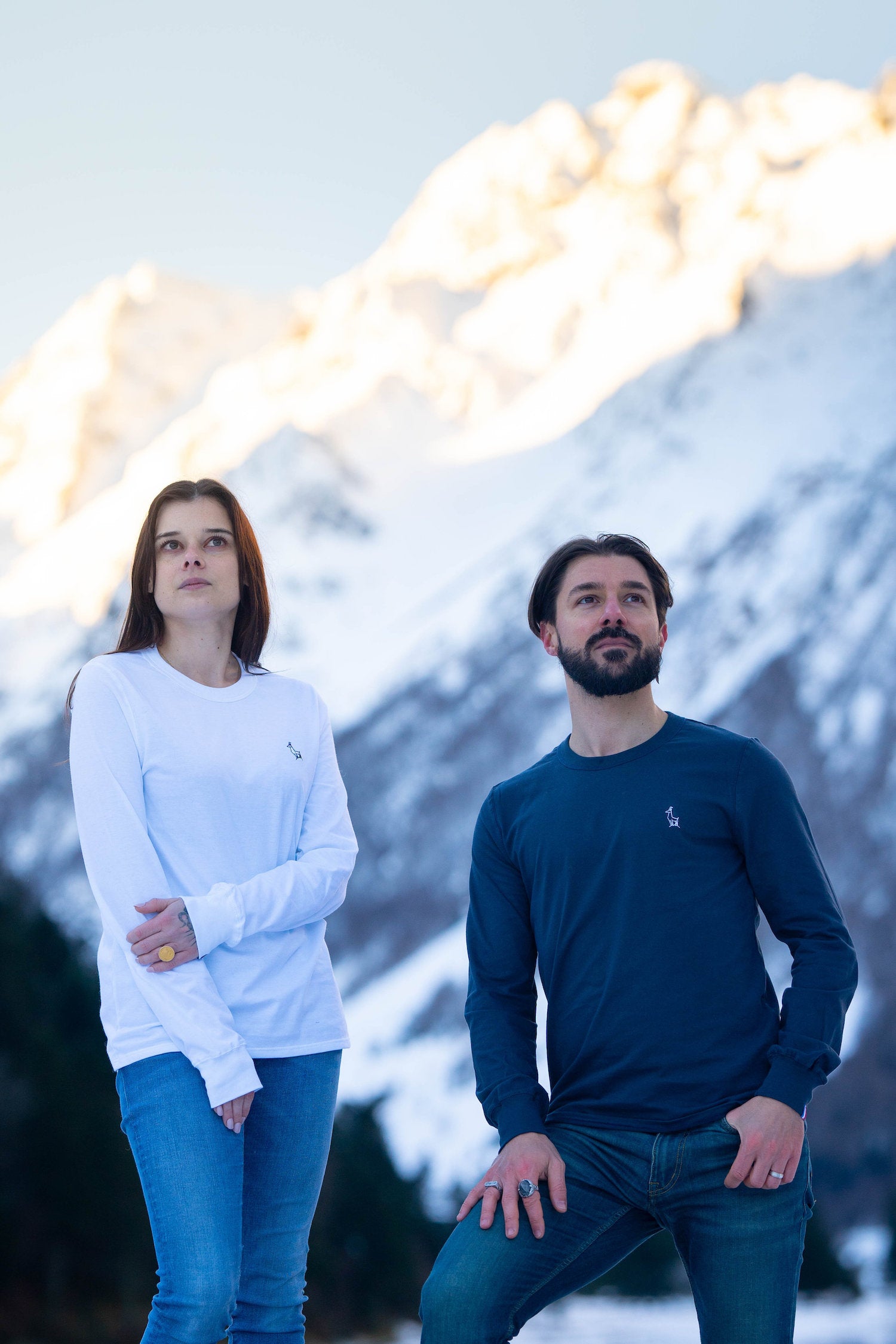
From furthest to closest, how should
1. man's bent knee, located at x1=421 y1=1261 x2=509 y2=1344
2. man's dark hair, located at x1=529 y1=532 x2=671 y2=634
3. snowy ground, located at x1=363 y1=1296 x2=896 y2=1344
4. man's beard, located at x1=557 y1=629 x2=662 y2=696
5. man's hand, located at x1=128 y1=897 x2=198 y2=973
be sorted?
snowy ground, located at x1=363 y1=1296 x2=896 y2=1344 < man's dark hair, located at x1=529 y1=532 x2=671 y2=634 < man's beard, located at x1=557 y1=629 x2=662 y2=696 < man's hand, located at x1=128 y1=897 x2=198 y2=973 < man's bent knee, located at x1=421 y1=1261 x2=509 y2=1344

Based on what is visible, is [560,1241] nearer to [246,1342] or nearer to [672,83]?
[246,1342]

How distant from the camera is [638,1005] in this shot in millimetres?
1972

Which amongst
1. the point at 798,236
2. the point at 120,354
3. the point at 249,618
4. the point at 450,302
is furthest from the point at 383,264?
the point at 249,618

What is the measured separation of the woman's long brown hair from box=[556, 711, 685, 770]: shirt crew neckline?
0.60 metres

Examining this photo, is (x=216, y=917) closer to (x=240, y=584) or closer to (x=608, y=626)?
(x=240, y=584)

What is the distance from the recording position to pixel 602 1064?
1991 mm

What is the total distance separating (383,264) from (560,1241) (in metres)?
64.7

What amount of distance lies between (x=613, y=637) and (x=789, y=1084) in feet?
2.43

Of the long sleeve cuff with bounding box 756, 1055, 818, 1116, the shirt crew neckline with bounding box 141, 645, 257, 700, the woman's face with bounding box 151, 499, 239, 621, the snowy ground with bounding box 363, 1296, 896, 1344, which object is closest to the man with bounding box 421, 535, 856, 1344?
the long sleeve cuff with bounding box 756, 1055, 818, 1116

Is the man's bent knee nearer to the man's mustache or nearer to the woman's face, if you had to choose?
the man's mustache

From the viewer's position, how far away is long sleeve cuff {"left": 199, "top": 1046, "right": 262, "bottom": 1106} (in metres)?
1.88

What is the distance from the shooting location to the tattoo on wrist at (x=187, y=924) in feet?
6.33

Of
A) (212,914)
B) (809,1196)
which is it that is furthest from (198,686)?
(809,1196)

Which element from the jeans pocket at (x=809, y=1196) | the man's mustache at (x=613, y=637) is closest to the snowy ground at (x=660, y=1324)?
the jeans pocket at (x=809, y=1196)
